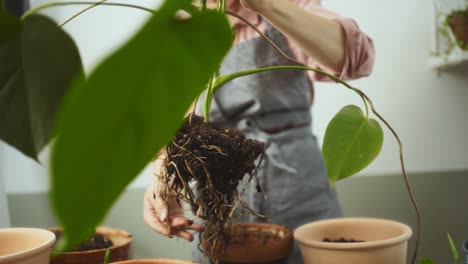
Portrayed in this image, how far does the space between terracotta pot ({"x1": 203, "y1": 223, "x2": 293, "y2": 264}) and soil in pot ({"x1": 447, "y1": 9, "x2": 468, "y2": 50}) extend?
0.87m

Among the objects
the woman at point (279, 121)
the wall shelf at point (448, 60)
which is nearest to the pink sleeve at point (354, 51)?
the woman at point (279, 121)

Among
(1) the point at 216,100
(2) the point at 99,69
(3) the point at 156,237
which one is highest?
(2) the point at 99,69

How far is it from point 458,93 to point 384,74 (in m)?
0.25

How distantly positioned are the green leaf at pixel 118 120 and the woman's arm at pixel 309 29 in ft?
1.74

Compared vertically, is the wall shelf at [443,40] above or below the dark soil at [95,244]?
above

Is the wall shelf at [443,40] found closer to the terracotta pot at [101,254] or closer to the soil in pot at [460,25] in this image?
the soil in pot at [460,25]

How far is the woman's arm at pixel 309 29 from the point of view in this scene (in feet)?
2.43

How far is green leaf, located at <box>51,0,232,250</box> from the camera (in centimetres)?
17

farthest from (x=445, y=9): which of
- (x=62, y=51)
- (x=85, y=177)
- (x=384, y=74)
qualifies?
(x=85, y=177)

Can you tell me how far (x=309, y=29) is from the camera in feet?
2.64

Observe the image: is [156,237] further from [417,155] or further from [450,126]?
[450,126]

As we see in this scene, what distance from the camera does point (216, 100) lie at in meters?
1.11

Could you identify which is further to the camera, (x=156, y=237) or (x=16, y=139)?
(x=156, y=237)

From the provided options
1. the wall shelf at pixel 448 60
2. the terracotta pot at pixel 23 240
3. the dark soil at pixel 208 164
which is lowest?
the terracotta pot at pixel 23 240
